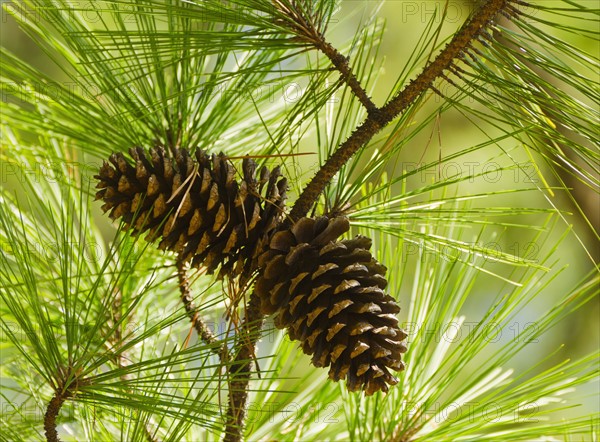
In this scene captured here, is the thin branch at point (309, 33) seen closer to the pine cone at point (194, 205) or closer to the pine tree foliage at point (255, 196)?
the pine tree foliage at point (255, 196)

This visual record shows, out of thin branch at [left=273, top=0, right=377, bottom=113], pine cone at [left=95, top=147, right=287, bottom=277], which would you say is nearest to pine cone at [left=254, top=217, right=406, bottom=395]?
pine cone at [left=95, top=147, right=287, bottom=277]

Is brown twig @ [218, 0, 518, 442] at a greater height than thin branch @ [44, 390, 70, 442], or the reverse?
brown twig @ [218, 0, 518, 442]

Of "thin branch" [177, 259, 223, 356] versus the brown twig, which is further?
"thin branch" [177, 259, 223, 356]

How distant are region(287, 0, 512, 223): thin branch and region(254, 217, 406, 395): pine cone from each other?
0.03 m

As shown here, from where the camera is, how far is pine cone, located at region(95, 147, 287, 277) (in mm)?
666

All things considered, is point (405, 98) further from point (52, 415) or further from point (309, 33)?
point (52, 415)

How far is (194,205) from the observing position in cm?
67

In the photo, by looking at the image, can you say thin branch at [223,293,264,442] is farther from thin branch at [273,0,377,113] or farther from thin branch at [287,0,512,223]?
thin branch at [273,0,377,113]

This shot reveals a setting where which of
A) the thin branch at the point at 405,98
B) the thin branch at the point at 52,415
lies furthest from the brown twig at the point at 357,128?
the thin branch at the point at 52,415

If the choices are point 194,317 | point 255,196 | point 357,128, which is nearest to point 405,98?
point 357,128

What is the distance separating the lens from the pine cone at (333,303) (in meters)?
0.64

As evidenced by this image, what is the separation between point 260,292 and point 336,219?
91 mm

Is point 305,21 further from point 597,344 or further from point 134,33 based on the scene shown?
point 597,344

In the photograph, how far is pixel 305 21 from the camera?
73cm
